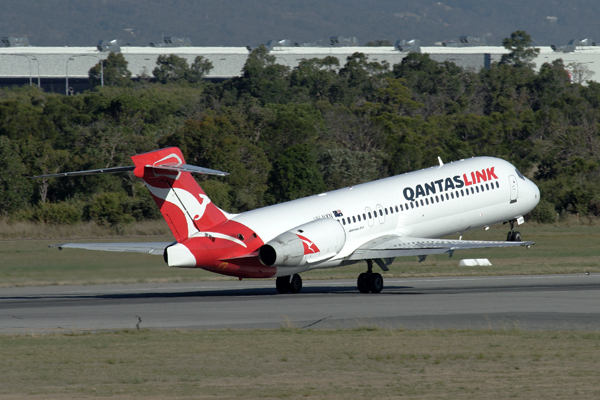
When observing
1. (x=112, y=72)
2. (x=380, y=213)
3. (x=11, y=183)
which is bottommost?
(x=380, y=213)

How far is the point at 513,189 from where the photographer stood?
129 ft

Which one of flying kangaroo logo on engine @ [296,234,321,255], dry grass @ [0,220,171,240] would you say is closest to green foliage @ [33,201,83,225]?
dry grass @ [0,220,171,240]

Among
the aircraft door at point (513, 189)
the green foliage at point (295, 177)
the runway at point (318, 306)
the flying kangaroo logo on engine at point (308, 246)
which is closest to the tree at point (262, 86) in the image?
the green foliage at point (295, 177)

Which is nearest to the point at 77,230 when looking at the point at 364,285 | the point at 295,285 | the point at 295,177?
the point at 295,177

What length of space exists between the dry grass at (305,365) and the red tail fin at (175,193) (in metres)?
7.50

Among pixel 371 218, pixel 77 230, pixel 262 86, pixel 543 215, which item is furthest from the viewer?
pixel 262 86

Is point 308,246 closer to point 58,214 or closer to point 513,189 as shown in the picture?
point 513,189

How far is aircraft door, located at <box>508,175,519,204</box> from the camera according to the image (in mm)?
39156

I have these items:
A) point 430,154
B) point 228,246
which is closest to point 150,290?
point 228,246

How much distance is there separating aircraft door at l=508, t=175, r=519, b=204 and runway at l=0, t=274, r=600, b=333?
12.3 feet

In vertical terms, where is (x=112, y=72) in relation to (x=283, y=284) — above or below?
above

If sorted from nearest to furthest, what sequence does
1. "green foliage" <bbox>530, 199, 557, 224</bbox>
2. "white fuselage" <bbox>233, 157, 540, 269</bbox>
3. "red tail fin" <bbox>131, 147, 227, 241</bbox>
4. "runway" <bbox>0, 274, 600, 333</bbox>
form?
"runway" <bbox>0, 274, 600, 333</bbox> → "red tail fin" <bbox>131, 147, 227, 241</bbox> → "white fuselage" <bbox>233, 157, 540, 269</bbox> → "green foliage" <bbox>530, 199, 557, 224</bbox>

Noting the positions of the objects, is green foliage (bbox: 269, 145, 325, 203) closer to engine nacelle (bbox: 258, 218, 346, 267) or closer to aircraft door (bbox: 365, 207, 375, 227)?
aircraft door (bbox: 365, 207, 375, 227)

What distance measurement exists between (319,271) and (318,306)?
1684 centimetres
